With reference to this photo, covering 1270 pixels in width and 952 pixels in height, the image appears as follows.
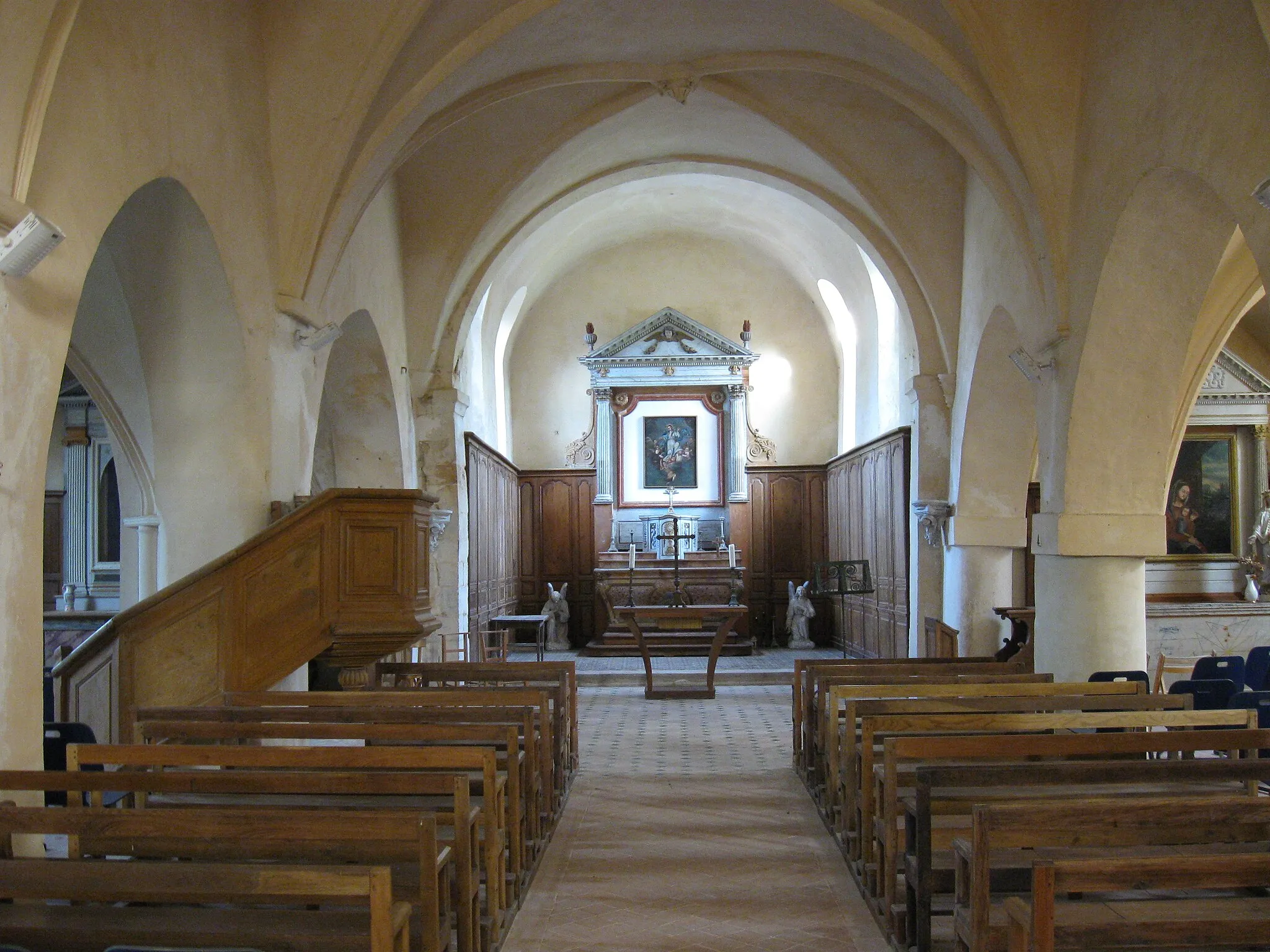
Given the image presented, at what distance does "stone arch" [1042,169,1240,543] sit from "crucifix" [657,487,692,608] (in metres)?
7.14

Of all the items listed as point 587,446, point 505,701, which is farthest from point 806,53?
point 587,446

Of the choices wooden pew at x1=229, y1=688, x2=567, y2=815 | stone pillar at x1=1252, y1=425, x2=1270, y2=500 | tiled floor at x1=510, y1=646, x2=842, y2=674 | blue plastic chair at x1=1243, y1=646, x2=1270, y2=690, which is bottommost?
tiled floor at x1=510, y1=646, x2=842, y2=674

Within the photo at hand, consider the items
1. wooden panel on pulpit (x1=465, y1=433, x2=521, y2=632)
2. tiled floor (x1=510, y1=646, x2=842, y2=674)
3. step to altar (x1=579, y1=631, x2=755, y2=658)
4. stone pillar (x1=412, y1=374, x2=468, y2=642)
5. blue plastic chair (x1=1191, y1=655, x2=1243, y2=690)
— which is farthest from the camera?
step to altar (x1=579, y1=631, x2=755, y2=658)

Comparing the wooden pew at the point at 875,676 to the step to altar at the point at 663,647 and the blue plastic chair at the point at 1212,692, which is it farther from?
the step to altar at the point at 663,647

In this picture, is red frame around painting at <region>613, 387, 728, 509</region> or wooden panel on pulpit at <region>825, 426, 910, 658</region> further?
red frame around painting at <region>613, 387, 728, 509</region>

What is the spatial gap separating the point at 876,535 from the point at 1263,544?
482cm

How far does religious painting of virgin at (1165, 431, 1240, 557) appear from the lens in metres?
14.4

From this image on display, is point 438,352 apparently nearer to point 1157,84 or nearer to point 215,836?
point 1157,84

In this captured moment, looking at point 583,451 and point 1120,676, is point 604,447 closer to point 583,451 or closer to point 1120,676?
point 583,451

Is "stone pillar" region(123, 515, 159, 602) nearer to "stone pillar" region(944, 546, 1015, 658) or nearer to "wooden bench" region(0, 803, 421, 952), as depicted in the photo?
"wooden bench" region(0, 803, 421, 952)

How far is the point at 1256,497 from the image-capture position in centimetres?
1437

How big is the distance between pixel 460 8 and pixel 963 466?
6.88 meters

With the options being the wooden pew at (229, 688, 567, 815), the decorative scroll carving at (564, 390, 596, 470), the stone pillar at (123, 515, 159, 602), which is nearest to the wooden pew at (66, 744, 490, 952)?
the wooden pew at (229, 688, 567, 815)

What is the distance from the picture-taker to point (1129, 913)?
3.29 meters
